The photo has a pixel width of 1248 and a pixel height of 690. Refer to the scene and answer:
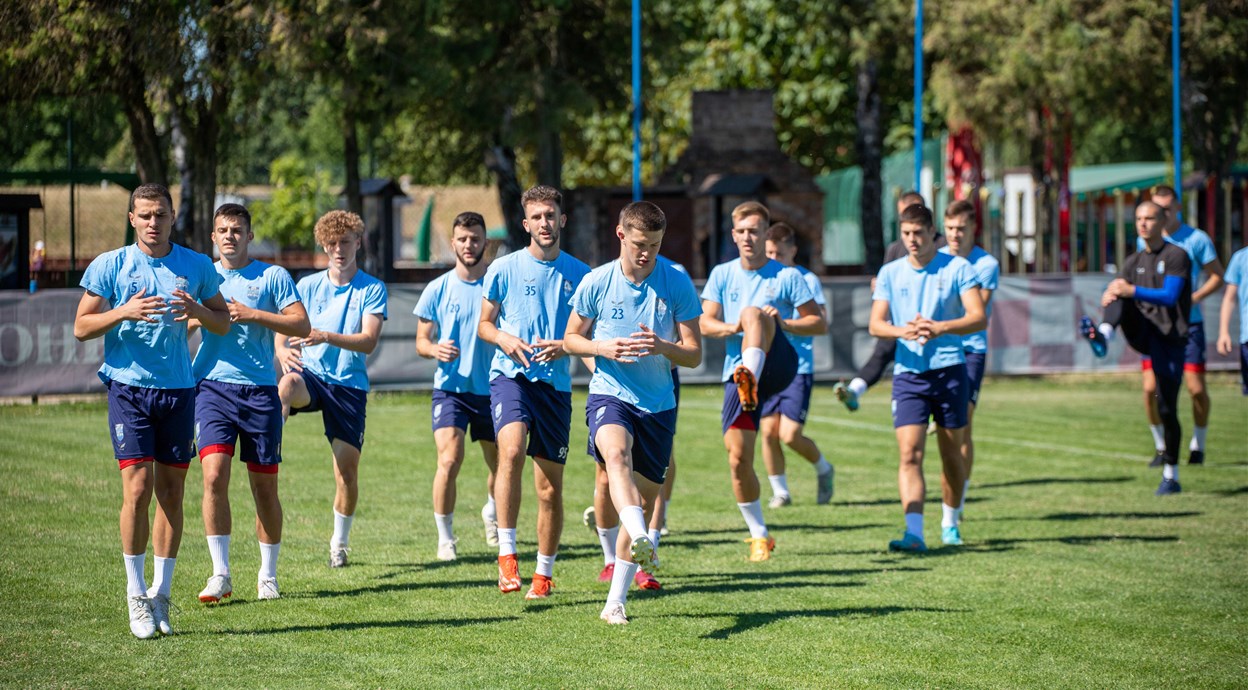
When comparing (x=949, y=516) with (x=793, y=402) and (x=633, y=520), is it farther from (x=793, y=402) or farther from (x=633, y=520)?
(x=633, y=520)

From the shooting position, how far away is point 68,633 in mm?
6969

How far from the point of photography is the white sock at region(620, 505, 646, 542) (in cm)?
695

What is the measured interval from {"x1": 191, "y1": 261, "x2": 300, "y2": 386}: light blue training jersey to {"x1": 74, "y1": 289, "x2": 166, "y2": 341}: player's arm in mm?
809

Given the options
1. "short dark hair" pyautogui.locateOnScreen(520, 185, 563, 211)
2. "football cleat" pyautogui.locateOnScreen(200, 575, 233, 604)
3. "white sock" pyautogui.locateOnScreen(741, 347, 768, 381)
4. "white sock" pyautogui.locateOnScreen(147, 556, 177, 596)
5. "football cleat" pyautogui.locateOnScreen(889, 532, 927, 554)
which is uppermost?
"short dark hair" pyautogui.locateOnScreen(520, 185, 563, 211)

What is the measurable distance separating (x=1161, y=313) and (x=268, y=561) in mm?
8330

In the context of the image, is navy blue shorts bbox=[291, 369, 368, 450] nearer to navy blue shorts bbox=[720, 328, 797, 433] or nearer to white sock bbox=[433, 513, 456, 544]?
white sock bbox=[433, 513, 456, 544]

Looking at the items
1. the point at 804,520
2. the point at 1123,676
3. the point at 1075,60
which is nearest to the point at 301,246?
the point at 1075,60

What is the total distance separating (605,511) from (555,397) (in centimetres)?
71

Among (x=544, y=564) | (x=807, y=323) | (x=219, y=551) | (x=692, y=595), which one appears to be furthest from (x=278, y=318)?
(x=807, y=323)

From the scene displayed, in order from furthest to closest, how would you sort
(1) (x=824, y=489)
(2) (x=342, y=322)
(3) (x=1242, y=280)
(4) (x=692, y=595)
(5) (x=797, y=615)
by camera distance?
(3) (x=1242, y=280) < (1) (x=824, y=489) < (2) (x=342, y=322) < (4) (x=692, y=595) < (5) (x=797, y=615)

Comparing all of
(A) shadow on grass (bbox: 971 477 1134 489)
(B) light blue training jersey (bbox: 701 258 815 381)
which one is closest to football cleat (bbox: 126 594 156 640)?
(B) light blue training jersey (bbox: 701 258 815 381)

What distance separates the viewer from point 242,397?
777 cm

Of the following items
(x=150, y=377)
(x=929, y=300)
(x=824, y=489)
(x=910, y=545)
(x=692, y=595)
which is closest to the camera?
(x=150, y=377)

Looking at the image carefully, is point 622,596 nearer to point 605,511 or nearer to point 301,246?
point 605,511
